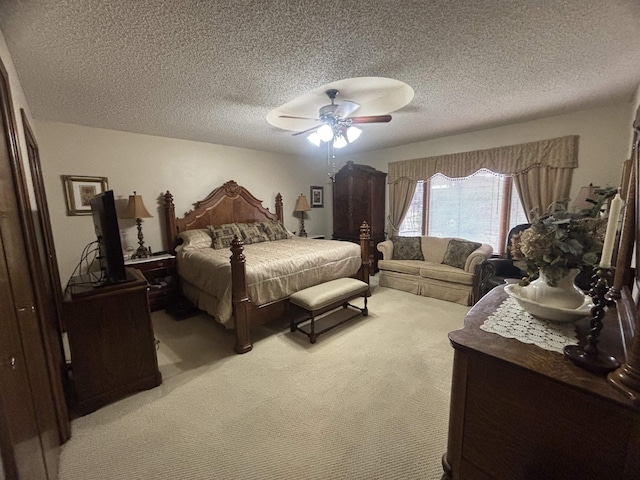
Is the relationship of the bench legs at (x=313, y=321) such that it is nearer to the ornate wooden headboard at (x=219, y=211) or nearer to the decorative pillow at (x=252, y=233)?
the decorative pillow at (x=252, y=233)

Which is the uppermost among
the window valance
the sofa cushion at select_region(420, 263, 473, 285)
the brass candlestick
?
the window valance

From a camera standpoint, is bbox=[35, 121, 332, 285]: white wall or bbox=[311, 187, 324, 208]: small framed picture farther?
bbox=[311, 187, 324, 208]: small framed picture

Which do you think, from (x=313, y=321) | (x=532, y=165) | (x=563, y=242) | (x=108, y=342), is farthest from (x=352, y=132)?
(x=108, y=342)

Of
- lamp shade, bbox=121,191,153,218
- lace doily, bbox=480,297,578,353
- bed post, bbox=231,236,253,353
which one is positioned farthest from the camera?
lamp shade, bbox=121,191,153,218

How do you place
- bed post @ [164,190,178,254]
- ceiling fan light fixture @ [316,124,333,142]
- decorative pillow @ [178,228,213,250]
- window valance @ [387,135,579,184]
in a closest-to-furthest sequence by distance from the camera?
ceiling fan light fixture @ [316,124,333,142]
window valance @ [387,135,579,184]
decorative pillow @ [178,228,213,250]
bed post @ [164,190,178,254]

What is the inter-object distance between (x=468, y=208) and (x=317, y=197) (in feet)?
9.96

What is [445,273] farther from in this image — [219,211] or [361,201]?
[219,211]

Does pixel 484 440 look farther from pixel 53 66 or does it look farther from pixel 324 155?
pixel 324 155

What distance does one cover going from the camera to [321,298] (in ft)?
9.17

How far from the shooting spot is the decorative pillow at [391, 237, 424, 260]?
4.41m

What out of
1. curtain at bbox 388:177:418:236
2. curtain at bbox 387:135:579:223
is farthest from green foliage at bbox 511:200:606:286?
curtain at bbox 388:177:418:236

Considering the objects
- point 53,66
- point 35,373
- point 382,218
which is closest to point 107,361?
point 35,373

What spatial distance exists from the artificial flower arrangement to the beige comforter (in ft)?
7.30

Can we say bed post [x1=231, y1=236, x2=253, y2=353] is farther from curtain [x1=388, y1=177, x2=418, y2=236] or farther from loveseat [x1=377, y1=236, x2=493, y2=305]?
curtain [x1=388, y1=177, x2=418, y2=236]
